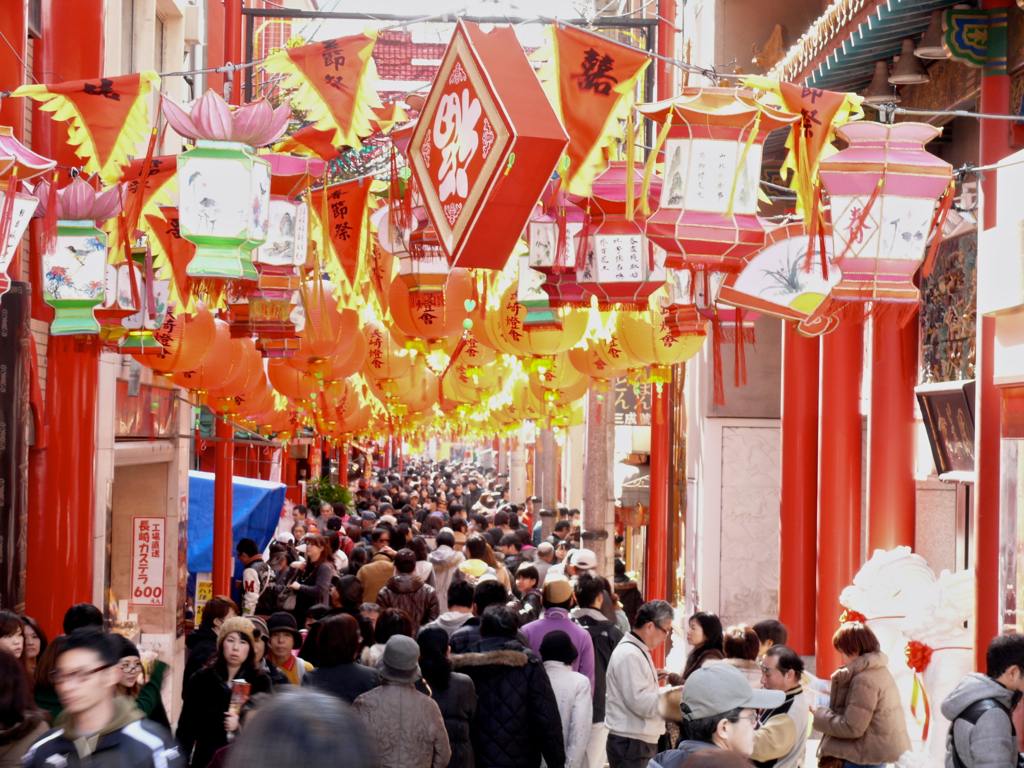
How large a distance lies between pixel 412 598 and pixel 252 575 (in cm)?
381

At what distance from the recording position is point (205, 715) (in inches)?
225

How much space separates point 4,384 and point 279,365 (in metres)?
4.80

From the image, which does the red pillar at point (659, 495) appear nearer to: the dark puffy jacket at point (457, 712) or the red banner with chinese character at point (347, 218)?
the red banner with chinese character at point (347, 218)

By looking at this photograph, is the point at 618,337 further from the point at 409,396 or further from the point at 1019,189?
the point at 409,396

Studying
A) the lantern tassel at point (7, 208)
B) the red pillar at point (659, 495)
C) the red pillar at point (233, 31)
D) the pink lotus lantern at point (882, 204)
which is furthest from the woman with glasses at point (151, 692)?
the red pillar at point (659, 495)

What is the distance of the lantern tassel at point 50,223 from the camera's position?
584 cm

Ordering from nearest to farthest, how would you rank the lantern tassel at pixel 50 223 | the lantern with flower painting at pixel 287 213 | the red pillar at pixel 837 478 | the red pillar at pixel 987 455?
the lantern tassel at pixel 50 223 → the lantern with flower painting at pixel 287 213 → the red pillar at pixel 987 455 → the red pillar at pixel 837 478

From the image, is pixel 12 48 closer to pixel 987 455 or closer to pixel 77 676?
pixel 77 676

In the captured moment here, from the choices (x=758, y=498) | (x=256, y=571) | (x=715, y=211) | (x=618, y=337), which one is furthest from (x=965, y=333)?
(x=256, y=571)

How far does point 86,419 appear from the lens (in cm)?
860

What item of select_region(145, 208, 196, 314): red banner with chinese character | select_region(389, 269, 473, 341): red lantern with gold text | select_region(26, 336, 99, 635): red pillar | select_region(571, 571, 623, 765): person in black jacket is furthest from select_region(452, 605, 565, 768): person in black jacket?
select_region(26, 336, 99, 635): red pillar

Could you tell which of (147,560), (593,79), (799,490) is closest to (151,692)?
(593,79)

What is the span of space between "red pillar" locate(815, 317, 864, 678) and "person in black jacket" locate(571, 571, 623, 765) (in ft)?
11.2

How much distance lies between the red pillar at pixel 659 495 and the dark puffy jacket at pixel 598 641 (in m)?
6.47
